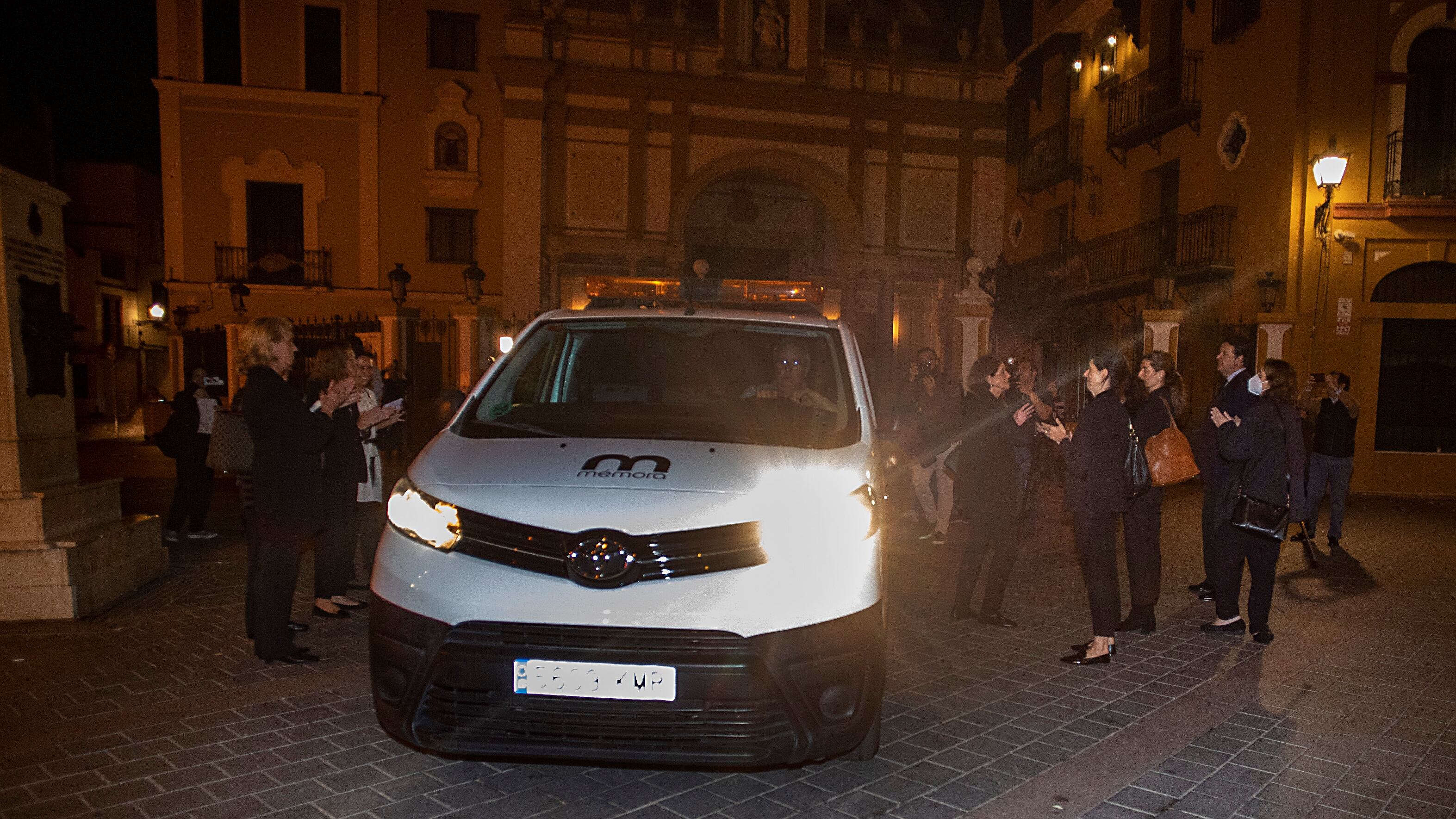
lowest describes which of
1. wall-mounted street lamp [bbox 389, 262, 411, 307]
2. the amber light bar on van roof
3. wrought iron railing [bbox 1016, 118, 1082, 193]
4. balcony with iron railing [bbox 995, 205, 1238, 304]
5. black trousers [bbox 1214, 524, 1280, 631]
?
black trousers [bbox 1214, 524, 1280, 631]

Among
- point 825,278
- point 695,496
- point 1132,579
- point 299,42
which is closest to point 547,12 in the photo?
point 299,42

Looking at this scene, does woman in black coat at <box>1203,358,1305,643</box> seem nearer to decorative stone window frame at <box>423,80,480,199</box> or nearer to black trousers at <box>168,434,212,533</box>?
black trousers at <box>168,434,212,533</box>

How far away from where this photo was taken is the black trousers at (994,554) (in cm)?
598

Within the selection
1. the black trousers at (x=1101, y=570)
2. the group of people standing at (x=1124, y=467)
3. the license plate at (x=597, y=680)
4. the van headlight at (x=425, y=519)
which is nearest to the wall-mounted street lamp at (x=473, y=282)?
the group of people standing at (x=1124, y=467)

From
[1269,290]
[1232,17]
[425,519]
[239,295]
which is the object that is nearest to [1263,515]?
[425,519]

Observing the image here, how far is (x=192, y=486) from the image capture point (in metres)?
8.67

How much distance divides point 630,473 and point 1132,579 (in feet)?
14.1

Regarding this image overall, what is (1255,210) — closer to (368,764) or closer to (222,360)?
(368,764)

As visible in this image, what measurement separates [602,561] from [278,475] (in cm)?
264

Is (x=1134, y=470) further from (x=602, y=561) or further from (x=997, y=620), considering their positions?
(x=602, y=561)

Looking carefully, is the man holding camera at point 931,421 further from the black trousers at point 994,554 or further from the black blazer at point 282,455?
the black blazer at point 282,455

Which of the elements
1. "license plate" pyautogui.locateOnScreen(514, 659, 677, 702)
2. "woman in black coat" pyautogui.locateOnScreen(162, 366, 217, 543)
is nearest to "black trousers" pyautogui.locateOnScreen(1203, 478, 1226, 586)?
"license plate" pyautogui.locateOnScreen(514, 659, 677, 702)

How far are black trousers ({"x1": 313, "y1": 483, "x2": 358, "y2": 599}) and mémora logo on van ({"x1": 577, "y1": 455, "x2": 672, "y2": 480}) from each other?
10.9ft

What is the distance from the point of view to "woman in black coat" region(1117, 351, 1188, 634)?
6059 mm
